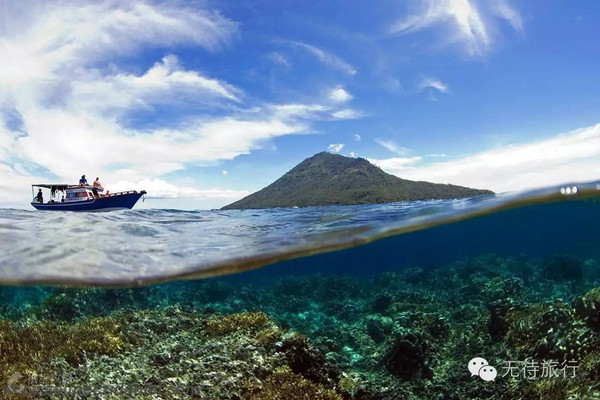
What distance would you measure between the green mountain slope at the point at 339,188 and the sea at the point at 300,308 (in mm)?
56151

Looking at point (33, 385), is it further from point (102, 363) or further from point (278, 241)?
point (278, 241)

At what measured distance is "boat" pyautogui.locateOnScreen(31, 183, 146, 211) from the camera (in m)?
27.2

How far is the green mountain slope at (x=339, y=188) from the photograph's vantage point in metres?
81.1

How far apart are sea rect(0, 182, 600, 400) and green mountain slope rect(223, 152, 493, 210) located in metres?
56.2

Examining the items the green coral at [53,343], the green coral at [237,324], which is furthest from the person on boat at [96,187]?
the green coral at [237,324]

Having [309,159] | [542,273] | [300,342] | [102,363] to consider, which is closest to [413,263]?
[542,273]

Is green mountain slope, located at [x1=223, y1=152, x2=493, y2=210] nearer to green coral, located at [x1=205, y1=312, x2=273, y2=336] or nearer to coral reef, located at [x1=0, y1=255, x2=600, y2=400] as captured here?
coral reef, located at [x1=0, y1=255, x2=600, y2=400]

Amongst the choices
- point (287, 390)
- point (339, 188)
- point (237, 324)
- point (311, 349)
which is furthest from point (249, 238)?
point (339, 188)

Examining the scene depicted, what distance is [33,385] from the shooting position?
22.4 ft

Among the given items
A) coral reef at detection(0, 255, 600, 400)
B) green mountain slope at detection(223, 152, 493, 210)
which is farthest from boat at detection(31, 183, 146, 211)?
green mountain slope at detection(223, 152, 493, 210)

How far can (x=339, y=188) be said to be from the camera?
321 ft

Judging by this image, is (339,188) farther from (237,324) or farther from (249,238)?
(237,324)

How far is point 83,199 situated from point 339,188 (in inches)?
3004

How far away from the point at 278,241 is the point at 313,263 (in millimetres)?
4488
